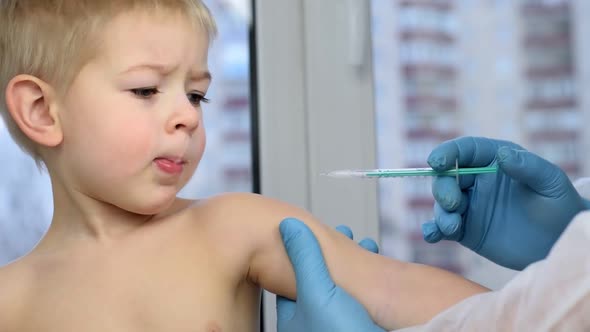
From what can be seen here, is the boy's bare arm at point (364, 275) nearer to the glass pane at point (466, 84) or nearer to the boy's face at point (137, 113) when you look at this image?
the boy's face at point (137, 113)

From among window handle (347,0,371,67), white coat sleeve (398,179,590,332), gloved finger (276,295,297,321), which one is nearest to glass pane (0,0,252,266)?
window handle (347,0,371,67)

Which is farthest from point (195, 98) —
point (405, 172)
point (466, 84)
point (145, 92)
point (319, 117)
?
point (466, 84)

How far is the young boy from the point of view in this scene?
1009 millimetres

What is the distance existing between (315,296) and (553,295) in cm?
35

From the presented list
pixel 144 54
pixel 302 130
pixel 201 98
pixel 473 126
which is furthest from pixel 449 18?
pixel 144 54

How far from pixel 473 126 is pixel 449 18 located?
25 centimetres

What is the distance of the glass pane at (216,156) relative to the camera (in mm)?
1647

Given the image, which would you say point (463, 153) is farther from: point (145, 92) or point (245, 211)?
point (145, 92)

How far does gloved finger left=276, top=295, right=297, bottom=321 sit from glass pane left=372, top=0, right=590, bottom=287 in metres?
0.64

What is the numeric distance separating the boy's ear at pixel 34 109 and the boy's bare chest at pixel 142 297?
19 centimetres

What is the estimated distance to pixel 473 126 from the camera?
1705 millimetres

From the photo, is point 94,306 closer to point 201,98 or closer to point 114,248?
point 114,248

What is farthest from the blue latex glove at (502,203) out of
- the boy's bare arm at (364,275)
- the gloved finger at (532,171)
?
the boy's bare arm at (364,275)

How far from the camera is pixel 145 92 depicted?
1030 mm
